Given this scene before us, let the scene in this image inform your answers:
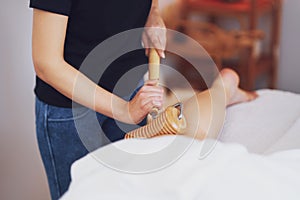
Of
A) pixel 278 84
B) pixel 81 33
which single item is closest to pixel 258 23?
pixel 278 84

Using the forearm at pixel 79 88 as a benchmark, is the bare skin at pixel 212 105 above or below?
below

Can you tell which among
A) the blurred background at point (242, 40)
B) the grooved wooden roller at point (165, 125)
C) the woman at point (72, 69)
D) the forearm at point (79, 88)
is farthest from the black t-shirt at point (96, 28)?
the blurred background at point (242, 40)

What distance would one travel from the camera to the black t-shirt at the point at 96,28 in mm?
1121

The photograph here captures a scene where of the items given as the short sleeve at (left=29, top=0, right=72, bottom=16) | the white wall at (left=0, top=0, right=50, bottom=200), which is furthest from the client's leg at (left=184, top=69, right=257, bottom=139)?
the white wall at (left=0, top=0, right=50, bottom=200)

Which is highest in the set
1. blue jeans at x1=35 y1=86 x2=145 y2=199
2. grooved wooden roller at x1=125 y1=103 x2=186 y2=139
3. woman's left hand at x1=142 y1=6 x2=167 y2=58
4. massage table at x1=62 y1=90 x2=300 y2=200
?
woman's left hand at x1=142 y1=6 x2=167 y2=58

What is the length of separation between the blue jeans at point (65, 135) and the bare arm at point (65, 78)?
0.36 ft

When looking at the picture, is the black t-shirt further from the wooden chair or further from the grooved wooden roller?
the wooden chair

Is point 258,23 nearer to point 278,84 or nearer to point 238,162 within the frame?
point 278,84

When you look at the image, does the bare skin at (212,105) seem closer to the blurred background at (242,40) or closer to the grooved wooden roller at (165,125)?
the grooved wooden roller at (165,125)

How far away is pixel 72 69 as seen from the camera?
3.49 feet

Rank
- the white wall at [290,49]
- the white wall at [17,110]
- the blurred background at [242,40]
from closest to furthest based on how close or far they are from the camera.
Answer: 1. the white wall at [17,110]
2. the blurred background at [242,40]
3. the white wall at [290,49]

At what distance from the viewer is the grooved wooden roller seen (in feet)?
3.52

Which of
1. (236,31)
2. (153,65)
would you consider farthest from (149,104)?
(236,31)

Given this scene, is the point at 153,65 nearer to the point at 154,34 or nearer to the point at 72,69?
the point at 154,34
